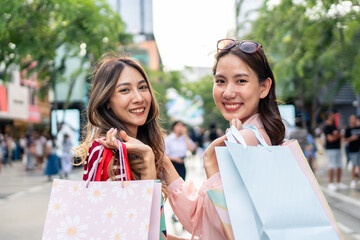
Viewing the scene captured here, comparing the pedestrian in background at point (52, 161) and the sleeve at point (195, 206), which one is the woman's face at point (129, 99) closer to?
the sleeve at point (195, 206)

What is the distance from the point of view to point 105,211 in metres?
1.63

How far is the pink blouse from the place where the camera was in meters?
1.74

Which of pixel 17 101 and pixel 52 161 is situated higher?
pixel 17 101

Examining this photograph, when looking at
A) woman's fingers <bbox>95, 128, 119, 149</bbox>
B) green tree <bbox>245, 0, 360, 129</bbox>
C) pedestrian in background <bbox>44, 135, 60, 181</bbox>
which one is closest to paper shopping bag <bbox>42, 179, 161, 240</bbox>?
woman's fingers <bbox>95, 128, 119, 149</bbox>

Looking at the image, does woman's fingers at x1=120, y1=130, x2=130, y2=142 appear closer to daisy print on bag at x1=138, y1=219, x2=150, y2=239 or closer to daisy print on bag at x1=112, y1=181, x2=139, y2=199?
daisy print on bag at x1=112, y1=181, x2=139, y2=199

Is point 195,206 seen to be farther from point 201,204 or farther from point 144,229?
point 144,229

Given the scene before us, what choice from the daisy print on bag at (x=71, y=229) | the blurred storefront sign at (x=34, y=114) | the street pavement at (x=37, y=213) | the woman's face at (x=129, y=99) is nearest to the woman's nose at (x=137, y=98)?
the woman's face at (x=129, y=99)

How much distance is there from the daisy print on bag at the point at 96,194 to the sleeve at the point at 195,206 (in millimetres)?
424

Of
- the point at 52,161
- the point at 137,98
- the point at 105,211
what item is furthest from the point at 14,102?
the point at 105,211

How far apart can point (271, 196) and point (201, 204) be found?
0.42 meters

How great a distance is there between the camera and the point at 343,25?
7387 millimetres

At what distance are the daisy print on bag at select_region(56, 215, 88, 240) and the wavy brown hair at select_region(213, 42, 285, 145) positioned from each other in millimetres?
921

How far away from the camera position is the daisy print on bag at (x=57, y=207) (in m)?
1.66

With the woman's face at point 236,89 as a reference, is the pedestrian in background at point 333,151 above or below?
below
